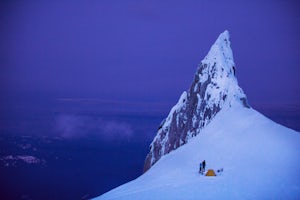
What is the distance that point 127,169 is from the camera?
607 feet

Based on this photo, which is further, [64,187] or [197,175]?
[64,187]

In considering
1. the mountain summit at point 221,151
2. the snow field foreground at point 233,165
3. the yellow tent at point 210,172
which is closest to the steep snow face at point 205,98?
the mountain summit at point 221,151

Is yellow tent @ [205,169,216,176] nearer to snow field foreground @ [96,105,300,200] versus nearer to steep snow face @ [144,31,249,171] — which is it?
snow field foreground @ [96,105,300,200]

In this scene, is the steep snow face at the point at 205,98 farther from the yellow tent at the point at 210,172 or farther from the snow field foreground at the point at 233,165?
the yellow tent at the point at 210,172

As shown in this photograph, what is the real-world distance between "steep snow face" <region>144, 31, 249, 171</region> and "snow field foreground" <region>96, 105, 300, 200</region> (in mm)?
2414

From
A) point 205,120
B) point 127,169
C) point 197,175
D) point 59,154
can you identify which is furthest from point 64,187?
point 197,175

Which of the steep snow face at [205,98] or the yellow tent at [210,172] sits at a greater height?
the steep snow face at [205,98]

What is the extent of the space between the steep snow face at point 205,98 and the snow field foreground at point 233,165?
7.92ft

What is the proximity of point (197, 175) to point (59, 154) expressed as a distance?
194958 mm

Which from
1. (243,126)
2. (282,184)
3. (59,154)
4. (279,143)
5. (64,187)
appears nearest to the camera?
(282,184)

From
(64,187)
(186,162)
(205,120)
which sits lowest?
(186,162)

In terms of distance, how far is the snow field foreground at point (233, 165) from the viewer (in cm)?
1419

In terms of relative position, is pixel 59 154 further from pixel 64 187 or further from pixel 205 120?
pixel 205 120

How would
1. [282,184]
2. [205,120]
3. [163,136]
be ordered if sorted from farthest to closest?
[163,136]
[205,120]
[282,184]
